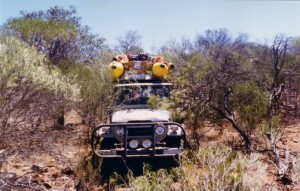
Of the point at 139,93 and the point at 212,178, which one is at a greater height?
the point at 139,93

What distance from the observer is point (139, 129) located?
21.1 feet

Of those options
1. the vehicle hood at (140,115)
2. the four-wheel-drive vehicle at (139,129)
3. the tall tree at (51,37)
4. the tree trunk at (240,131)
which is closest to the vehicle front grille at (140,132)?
the four-wheel-drive vehicle at (139,129)

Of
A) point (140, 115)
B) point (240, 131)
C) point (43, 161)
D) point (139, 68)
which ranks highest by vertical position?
point (139, 68)

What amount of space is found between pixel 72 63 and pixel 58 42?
1.70 metres

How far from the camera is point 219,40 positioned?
32.7 m

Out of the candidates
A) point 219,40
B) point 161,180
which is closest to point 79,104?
point 161,180

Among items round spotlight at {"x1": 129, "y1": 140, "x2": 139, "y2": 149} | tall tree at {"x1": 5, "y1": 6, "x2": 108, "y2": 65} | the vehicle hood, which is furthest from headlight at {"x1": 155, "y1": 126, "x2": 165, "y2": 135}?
tall tree at {"x1": 5, "y1": 6, "x2": 108, "y2": 65}

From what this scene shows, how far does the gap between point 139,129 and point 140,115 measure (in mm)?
488

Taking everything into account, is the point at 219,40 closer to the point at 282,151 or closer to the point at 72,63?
the point at 72,63

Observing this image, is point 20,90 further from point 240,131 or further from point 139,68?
point 240,131

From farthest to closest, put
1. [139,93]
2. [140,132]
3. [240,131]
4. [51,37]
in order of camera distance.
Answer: [51,37] < [240,131] < [139,93] < [140,132]

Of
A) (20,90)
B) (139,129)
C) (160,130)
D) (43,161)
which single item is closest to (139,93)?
(139,129)

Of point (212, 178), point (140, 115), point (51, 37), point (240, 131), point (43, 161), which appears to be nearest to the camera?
point (212, 178)

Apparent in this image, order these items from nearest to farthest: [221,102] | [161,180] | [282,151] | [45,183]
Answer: [161,180], [45,183], [282,151], [221,102]
